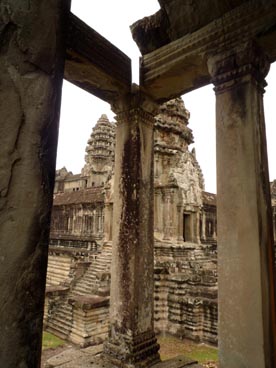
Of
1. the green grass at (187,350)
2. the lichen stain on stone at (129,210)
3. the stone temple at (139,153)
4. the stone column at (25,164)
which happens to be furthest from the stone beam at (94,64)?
the green grass at (187,350)

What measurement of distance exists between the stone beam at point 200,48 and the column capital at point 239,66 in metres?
0.08

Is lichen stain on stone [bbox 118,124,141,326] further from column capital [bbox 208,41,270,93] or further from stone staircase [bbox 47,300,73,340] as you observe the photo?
stone staircase [bbox 47,300,73,340]

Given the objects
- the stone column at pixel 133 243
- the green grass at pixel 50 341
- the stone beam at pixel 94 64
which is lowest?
the green grass at pixel 50 341

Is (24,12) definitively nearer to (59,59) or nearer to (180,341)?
(59,59)

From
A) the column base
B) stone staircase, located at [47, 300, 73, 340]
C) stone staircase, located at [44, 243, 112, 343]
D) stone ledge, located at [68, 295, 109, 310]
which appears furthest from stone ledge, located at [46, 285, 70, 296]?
the column base

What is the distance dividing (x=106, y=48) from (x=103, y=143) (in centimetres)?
4000

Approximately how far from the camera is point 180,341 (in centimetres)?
1034

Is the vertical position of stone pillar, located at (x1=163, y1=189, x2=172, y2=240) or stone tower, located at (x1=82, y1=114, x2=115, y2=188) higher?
stone tower, located at (x1=82, y1=114, x2=115, y2=188)

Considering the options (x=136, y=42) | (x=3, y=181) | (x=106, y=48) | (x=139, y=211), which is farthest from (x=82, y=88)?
(x=3, y=181)

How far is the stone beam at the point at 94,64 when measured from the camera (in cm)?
289

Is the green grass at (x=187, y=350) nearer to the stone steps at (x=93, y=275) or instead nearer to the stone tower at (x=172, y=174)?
the stone steps at (x=93, y=275)

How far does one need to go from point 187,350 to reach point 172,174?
25.6 ft

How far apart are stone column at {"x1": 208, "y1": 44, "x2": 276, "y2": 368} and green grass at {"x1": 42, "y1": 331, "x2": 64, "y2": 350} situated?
9.24 meters

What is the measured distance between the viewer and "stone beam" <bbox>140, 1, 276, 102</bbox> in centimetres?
260
